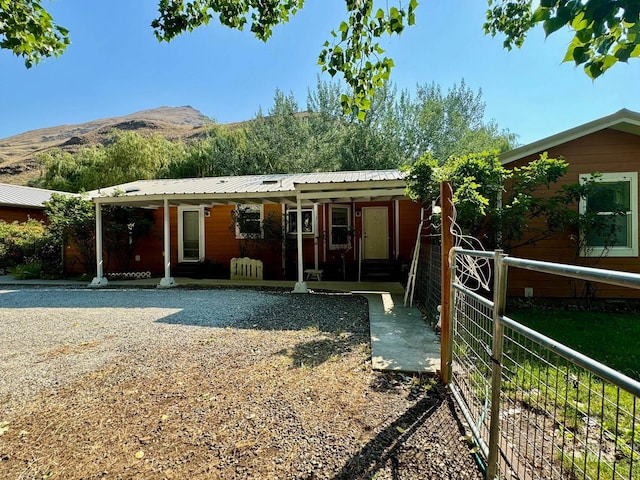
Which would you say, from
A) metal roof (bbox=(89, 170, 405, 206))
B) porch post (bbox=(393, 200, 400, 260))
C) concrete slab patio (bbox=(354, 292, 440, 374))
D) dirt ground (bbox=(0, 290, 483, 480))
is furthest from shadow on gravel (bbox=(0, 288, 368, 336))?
porch post (bbox=(393, 200, 400, 260))

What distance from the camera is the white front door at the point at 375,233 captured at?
10852 millimetres

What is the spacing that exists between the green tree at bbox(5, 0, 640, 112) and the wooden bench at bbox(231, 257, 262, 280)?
7.08 metres

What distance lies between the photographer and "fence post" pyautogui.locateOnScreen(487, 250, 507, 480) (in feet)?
6.05

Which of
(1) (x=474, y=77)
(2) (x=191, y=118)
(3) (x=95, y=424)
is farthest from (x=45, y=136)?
(3) (x=95, y=424)

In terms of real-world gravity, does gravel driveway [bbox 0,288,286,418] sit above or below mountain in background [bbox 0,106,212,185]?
below

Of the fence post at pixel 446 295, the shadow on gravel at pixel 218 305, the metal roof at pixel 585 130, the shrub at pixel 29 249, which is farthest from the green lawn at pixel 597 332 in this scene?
the shrub at pixel 29 249

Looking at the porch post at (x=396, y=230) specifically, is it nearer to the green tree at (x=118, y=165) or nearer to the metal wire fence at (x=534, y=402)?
the metal wire fence at (x=534, y=402)

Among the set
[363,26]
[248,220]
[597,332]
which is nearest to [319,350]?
[363,26]

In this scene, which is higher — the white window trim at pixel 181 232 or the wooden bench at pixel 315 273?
Result: the white window trim at pixel 181 232

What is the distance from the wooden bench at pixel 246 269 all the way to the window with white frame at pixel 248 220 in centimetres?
90

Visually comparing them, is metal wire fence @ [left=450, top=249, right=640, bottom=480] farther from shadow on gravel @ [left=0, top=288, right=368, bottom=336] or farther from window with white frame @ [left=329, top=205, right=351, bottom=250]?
window with white frame @ [left=329, top=205, right=351, bottom=250]

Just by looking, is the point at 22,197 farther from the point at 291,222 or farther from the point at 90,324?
the point at 90,324

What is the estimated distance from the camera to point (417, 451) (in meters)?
2.22

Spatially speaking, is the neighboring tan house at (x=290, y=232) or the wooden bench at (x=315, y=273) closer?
the wooden bench at (x=315, y=273)
